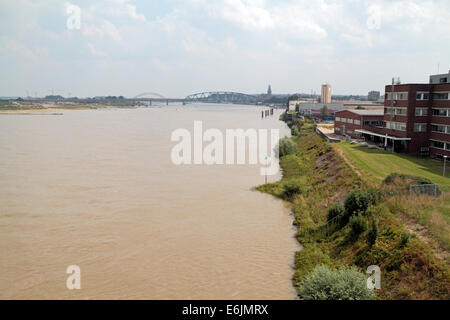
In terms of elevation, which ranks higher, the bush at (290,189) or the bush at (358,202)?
the bush at (358,202)

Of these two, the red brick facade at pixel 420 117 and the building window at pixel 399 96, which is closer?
the red brick facade at pixel 420 117

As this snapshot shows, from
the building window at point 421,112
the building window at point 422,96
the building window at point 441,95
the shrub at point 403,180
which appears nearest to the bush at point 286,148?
the building window at point 421,112

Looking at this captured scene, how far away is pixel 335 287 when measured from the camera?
8656 millimetres

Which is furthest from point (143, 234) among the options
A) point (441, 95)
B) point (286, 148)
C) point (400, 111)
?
point (400, 111)

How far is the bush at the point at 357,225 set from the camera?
12016mm

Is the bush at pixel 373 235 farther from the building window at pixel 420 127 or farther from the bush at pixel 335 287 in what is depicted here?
the building window at pixel 420 127

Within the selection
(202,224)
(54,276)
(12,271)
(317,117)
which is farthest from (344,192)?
(317,117)

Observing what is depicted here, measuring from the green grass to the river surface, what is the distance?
491cm

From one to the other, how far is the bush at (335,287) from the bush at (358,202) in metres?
3.97

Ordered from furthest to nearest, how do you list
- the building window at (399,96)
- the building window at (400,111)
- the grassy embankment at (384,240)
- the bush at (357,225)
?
the building window at (400,111) < the building window at (399,96) < the bush at (357,225) < the grassy embankment at (384,240)

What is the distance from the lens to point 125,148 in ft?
114

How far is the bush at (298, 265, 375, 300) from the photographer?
8516mm
